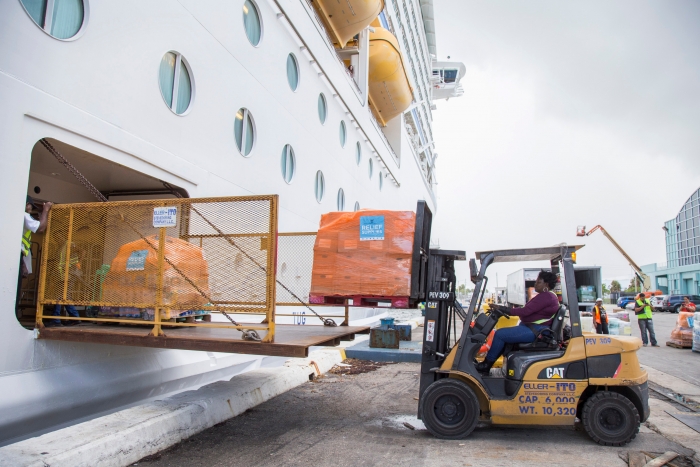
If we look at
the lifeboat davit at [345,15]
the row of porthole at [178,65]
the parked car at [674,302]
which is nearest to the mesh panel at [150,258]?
the row of porthole at [178,65]

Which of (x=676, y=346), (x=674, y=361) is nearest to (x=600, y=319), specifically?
(x=676, y=346)

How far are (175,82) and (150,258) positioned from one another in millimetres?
3280

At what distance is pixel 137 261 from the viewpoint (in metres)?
5.55

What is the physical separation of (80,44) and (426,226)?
4.59 m

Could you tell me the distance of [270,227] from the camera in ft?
16.1

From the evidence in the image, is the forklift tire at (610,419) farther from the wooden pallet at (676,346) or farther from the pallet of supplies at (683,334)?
the wooden pallet at (676,346)

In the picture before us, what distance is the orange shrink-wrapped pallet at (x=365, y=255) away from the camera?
575 cm

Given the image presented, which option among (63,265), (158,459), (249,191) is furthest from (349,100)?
(158,459)

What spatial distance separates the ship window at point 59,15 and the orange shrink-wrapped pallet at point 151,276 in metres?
2.49

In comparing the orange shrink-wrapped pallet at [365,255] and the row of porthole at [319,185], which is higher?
the row of porthole at [319,185]

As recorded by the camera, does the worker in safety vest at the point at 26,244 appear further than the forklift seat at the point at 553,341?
No

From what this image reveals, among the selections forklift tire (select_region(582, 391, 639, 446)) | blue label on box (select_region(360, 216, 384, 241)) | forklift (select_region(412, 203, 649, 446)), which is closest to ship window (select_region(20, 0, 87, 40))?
blue label on box (select_region(360, 216, 384, 241))

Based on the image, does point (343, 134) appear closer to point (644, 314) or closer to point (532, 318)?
point (644, 314)

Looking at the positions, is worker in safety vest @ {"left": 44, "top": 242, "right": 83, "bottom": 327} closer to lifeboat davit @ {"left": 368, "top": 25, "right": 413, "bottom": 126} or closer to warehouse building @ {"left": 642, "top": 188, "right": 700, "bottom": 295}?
lifeboat davit @ {"left": 368, "top": 25, "right": 413, "bottom": 126}
